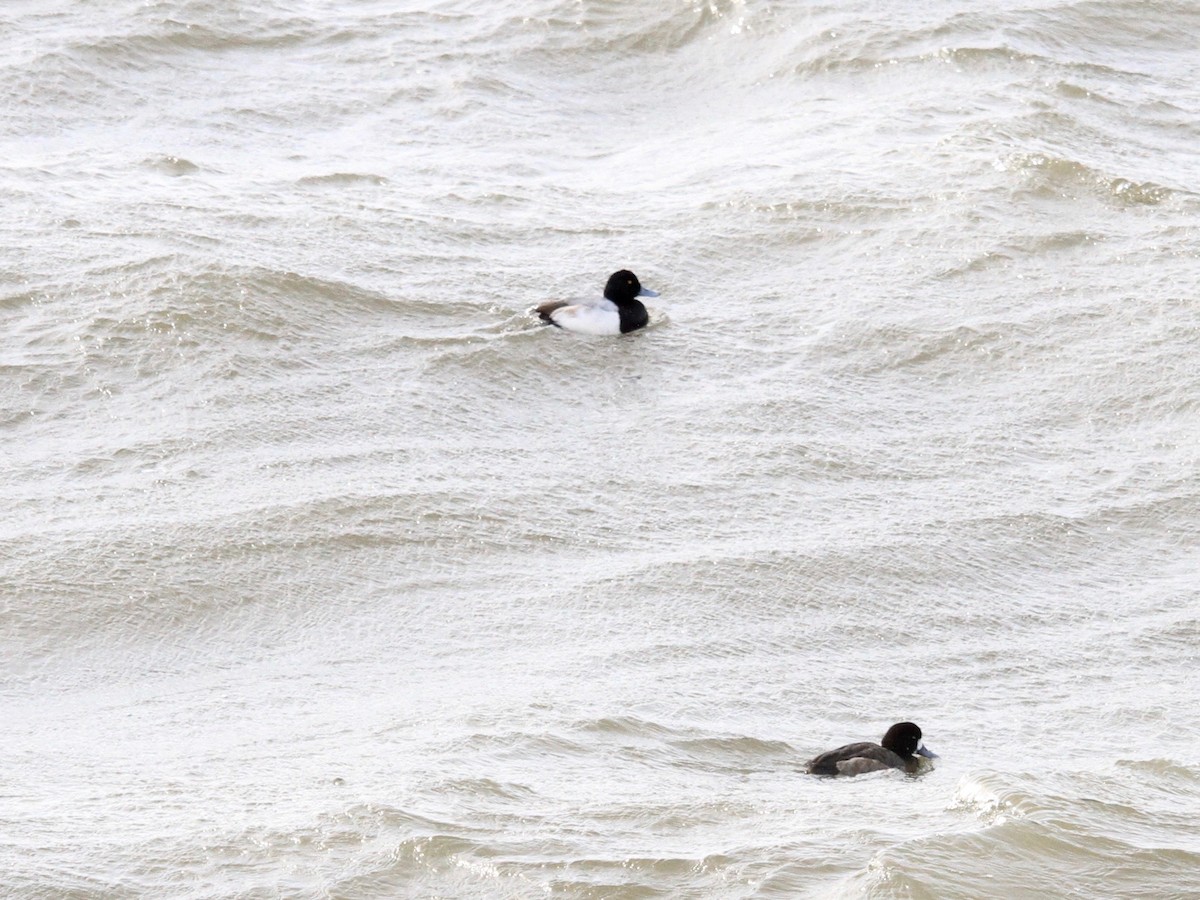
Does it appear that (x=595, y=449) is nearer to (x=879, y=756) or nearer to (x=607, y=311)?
(x=607, y=311)

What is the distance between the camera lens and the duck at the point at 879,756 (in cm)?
631

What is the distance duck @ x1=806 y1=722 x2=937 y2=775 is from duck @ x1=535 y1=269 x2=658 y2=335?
3.82 meters

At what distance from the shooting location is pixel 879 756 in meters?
6.40

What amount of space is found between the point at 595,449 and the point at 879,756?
311cm

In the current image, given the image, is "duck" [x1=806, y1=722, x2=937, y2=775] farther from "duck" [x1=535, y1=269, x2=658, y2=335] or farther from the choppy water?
"duck" [x1=535, y1=269, x2=658, y2=335]

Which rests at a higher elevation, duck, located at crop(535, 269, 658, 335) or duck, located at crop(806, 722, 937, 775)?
duck, located at crop(535, 269, 658, 335)

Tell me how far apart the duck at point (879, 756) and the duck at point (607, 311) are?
3823mm

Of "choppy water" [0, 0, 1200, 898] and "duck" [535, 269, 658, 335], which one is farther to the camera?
"duck" [535, 269, 658, 335]

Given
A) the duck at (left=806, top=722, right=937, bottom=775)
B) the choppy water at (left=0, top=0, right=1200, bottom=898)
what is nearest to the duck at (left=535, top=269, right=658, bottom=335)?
→ the choppy water at (left=0, top=0, right=1200, bottom=898)

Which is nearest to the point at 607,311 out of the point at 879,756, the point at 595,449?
the point at 595,449

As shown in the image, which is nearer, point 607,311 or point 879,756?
point 879,756

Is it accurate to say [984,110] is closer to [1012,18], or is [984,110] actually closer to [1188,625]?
[1012,18]

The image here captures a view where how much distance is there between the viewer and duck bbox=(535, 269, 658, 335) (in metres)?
10.1

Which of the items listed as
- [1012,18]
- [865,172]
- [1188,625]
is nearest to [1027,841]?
[1188,625]
